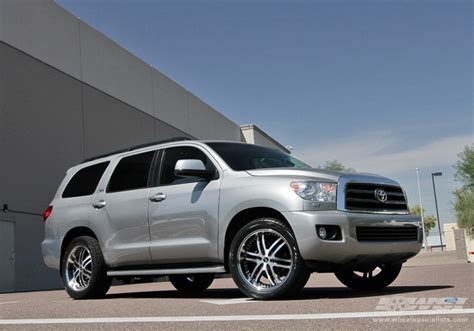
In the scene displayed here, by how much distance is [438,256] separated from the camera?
35.9 metres

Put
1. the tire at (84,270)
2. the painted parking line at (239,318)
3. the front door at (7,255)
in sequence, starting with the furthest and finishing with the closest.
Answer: the front door at (7,255), the tire at (84,270), the painted parking line at (239,318)

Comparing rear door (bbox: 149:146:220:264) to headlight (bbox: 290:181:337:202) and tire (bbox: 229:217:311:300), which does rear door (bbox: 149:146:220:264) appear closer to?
tire (bbox: 229:217:311:300)

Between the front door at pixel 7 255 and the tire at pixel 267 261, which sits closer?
the tire at pixel 267 261

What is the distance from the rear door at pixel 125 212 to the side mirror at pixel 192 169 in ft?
3.24

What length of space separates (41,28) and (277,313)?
64.2 feet

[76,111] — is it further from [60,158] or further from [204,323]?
[204,323]

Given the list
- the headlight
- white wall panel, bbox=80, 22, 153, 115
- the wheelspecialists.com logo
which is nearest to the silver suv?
the headlight

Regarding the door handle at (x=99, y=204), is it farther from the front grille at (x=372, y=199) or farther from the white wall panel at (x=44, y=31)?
the white wall panel at (x=44, y=31)

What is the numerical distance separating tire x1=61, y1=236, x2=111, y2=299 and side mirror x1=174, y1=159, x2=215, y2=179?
1.99 metres

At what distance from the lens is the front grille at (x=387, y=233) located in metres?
6.36

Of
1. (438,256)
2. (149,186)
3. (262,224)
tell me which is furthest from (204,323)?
(438,256)

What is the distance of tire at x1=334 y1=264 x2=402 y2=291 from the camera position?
24.5ft

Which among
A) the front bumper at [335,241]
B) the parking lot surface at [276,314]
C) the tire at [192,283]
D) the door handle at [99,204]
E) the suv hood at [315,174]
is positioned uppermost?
the suv hood at [315,174]

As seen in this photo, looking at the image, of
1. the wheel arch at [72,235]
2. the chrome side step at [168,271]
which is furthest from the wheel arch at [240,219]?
the wheel arch at [72,235]
